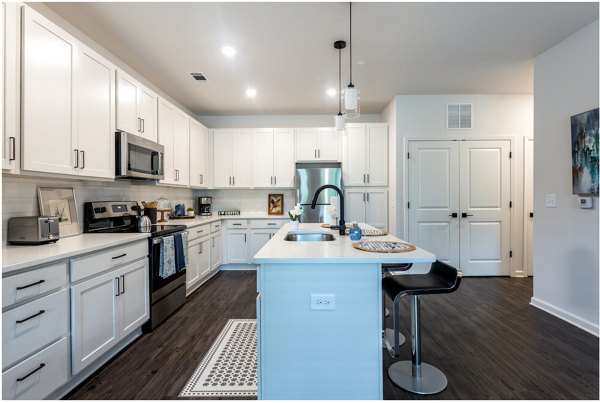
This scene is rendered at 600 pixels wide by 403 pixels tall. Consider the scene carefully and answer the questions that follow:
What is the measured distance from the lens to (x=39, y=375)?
1.49m

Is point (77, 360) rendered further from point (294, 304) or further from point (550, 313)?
point (550, 313)

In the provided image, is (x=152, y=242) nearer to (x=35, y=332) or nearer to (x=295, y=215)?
(x=35, y=332)

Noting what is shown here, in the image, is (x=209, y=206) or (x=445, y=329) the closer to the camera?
(x=445, y=329)

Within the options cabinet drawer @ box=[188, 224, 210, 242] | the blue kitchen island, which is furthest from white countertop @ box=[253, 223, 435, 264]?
cabinet drawer @ box=[188, 224, 210, 242]

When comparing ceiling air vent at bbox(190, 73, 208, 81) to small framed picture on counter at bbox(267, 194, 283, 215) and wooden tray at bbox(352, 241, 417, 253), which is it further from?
wooden tray at bbox(352, 241, 417, 253)

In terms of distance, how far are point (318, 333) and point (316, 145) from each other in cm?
372

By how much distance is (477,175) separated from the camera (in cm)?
420

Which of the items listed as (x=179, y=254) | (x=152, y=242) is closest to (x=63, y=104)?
(x=152, y=242)

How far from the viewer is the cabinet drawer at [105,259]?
175cm

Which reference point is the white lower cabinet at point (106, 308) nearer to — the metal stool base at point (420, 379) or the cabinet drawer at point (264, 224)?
the metal stool base at point (420, 379)

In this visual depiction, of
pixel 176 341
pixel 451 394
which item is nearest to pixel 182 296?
pixel 176 341

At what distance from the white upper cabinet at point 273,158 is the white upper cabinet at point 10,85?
3.34 meters

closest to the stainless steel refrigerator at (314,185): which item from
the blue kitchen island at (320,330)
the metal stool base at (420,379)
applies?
the metal stool base at (420,379)

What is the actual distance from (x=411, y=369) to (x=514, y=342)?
111cm
